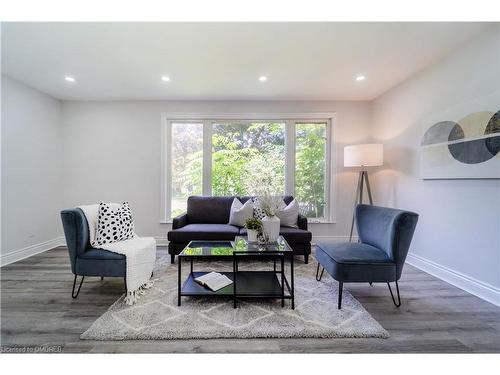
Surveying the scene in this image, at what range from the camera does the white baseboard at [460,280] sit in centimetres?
198

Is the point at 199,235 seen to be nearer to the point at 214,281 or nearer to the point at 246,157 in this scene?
the point at 214,281

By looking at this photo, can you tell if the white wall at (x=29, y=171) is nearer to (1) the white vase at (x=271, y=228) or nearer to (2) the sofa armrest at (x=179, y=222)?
(2) the sofa armrest at (x=179, y=222)

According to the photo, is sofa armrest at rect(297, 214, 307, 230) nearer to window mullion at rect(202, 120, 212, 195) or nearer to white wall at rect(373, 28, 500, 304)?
white wall at rect(373, 28, 500, 304)

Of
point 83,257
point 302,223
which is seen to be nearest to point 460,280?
point 302,223

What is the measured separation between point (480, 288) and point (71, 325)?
368 cm

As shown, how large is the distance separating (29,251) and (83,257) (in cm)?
204

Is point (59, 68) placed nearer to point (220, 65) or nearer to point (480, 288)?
point (220, 65)

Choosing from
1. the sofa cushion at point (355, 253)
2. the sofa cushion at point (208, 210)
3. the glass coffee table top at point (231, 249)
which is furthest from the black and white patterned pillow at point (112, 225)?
the sofa cushion at point (355, 253)

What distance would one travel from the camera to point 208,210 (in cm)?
343

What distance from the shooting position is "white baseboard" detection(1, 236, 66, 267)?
112 inches

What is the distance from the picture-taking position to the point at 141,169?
378 cm

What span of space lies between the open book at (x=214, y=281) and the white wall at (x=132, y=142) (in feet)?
6.41

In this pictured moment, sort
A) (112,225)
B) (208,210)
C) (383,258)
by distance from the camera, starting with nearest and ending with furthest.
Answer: (383,258) < (112,225) < (208,210)

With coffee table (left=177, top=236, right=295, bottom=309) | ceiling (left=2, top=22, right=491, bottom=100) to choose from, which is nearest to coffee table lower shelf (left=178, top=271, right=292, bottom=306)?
coffee table (left=177, top=236, right=295, bottom=309)
